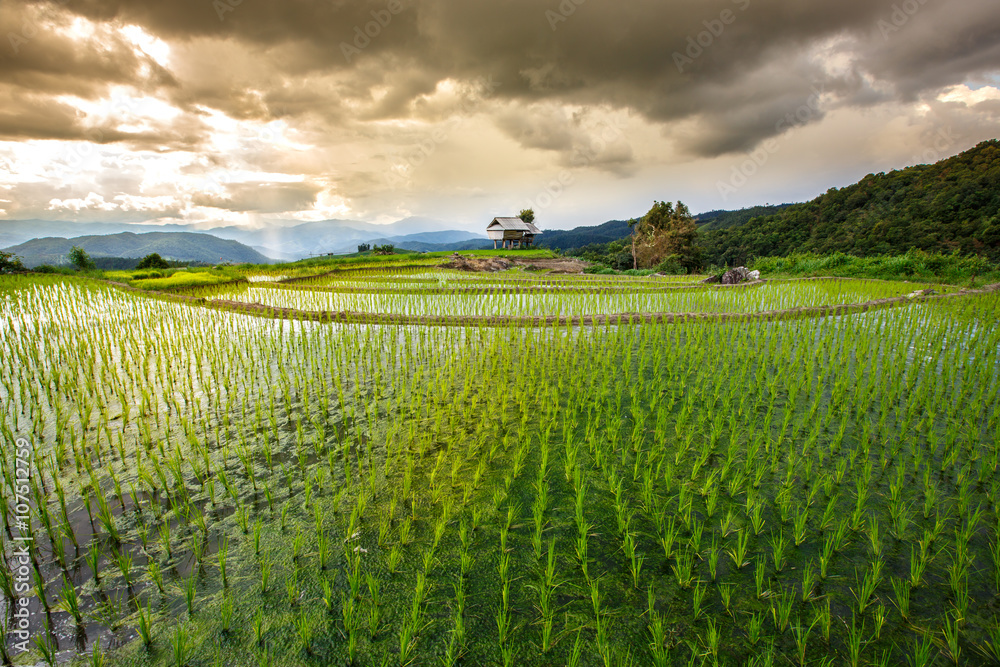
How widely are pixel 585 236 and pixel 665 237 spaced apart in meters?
76.2

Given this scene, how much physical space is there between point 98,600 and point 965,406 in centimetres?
722

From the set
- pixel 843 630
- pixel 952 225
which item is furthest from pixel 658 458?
pixel 952 225

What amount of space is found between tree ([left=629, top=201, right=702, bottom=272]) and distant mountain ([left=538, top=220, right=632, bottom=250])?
53.9 metres

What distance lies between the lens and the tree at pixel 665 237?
30.6 meters

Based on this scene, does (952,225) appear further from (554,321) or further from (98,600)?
(98,600)

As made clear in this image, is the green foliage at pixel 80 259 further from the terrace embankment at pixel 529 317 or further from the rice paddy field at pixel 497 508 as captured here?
the rice paddy field at pixel 497 508

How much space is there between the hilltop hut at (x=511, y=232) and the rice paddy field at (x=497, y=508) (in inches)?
1312

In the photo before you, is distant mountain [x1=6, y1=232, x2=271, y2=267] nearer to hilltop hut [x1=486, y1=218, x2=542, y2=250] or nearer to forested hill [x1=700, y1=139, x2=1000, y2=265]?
hilltop hut [x1=486, y1=218, x2=542, y2=250]

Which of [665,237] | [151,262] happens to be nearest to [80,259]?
[151,262]

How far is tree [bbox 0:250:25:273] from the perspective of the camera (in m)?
16.6

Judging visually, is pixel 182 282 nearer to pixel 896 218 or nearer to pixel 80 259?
pixel 80 259

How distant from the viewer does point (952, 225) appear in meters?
26.8

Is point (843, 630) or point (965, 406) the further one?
point (965, 406)

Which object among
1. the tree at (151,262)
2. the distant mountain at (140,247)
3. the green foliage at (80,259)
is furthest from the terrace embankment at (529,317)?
the distant mountain at (140,247)
